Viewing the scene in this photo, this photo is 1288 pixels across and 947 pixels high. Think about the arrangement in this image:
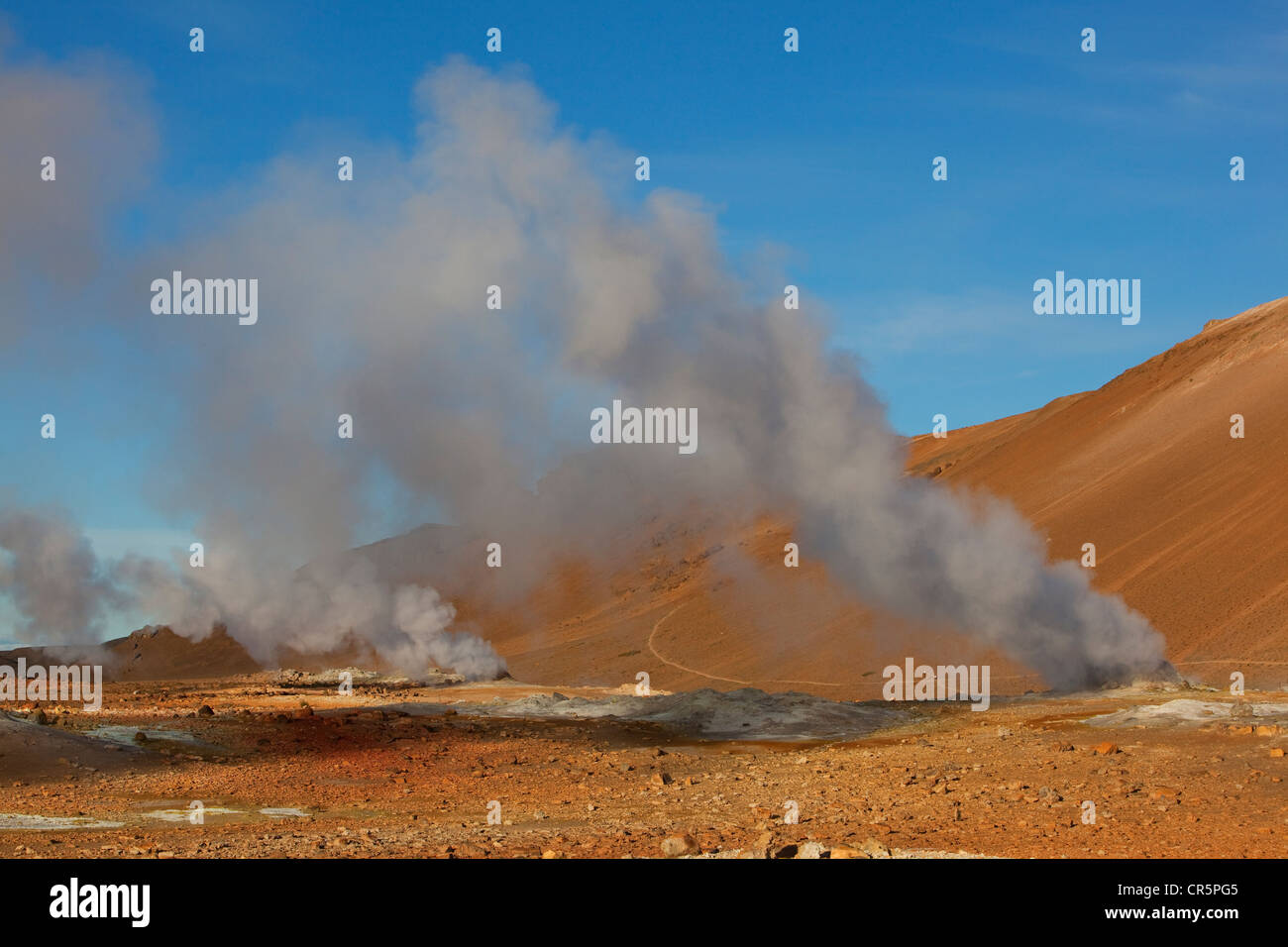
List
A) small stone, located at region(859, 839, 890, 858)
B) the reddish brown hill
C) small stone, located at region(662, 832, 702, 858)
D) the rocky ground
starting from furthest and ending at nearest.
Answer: the reddish brown hill → the rocky ground → small stone, located at region(662, 832, 702, 858) → small stone, located at region(859, 839, 890, 858)

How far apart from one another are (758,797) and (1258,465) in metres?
53.1

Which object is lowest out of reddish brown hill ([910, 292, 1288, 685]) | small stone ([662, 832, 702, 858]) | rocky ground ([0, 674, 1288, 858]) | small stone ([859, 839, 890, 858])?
rocky ground ([0, 674, 1288, 858])

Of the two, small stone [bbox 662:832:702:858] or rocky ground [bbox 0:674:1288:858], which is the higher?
small stone [bbox 662:832:702:858]

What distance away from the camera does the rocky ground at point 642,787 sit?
1277 cm

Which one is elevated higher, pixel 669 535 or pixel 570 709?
pixel 669 535

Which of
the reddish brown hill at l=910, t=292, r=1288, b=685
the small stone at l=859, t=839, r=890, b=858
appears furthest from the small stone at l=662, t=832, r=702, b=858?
the reddish brown hill at l=910, t=292, r=1288, b=685

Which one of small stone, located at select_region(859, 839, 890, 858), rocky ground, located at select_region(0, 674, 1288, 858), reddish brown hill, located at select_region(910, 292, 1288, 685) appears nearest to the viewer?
small stone, located at select_region(859, 839, 890, 858)

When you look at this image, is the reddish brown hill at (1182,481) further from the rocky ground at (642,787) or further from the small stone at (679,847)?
the small stone at (679,847)

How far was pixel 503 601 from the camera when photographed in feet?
327

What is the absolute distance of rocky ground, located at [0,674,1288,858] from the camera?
1277 cm

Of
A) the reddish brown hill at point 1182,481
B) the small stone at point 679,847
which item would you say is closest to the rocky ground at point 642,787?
the small stone at point 679,847

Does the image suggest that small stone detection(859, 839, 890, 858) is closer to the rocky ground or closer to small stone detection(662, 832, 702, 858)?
the rocky ground

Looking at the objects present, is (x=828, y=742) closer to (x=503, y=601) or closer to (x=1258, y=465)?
(x=1258, y=465)

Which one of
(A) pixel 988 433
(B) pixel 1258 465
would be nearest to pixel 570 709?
(B) pixel 1258 465
